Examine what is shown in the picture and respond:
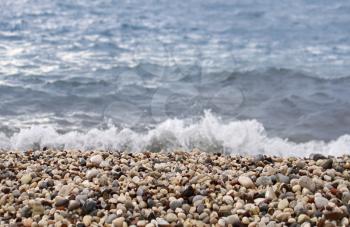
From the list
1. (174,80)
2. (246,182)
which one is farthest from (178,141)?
(174,80)

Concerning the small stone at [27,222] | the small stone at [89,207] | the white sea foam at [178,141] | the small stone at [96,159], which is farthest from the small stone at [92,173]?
the white sea foam at [178,141]

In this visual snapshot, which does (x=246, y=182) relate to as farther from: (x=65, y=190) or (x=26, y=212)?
(x=26, y=212)

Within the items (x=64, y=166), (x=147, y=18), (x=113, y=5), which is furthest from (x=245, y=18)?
(x=64, y=166)

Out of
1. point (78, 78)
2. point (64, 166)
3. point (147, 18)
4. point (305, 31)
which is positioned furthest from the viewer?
point (147, 18)

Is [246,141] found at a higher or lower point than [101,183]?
lower

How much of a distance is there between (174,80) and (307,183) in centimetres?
738

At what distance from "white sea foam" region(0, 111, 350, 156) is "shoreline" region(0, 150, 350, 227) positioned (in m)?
2.44

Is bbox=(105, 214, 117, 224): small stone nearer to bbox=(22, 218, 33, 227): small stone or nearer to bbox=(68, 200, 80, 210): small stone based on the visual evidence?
bbox=(68, 200, 80, 210): small stone

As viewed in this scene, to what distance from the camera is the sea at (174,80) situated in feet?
28.7

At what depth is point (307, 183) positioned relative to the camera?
15.9 feet

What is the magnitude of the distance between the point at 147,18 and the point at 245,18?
3348 mm

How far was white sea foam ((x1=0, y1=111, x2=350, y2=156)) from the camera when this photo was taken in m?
8.31

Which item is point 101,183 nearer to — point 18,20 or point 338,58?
point 338,58

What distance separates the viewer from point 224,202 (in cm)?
468
